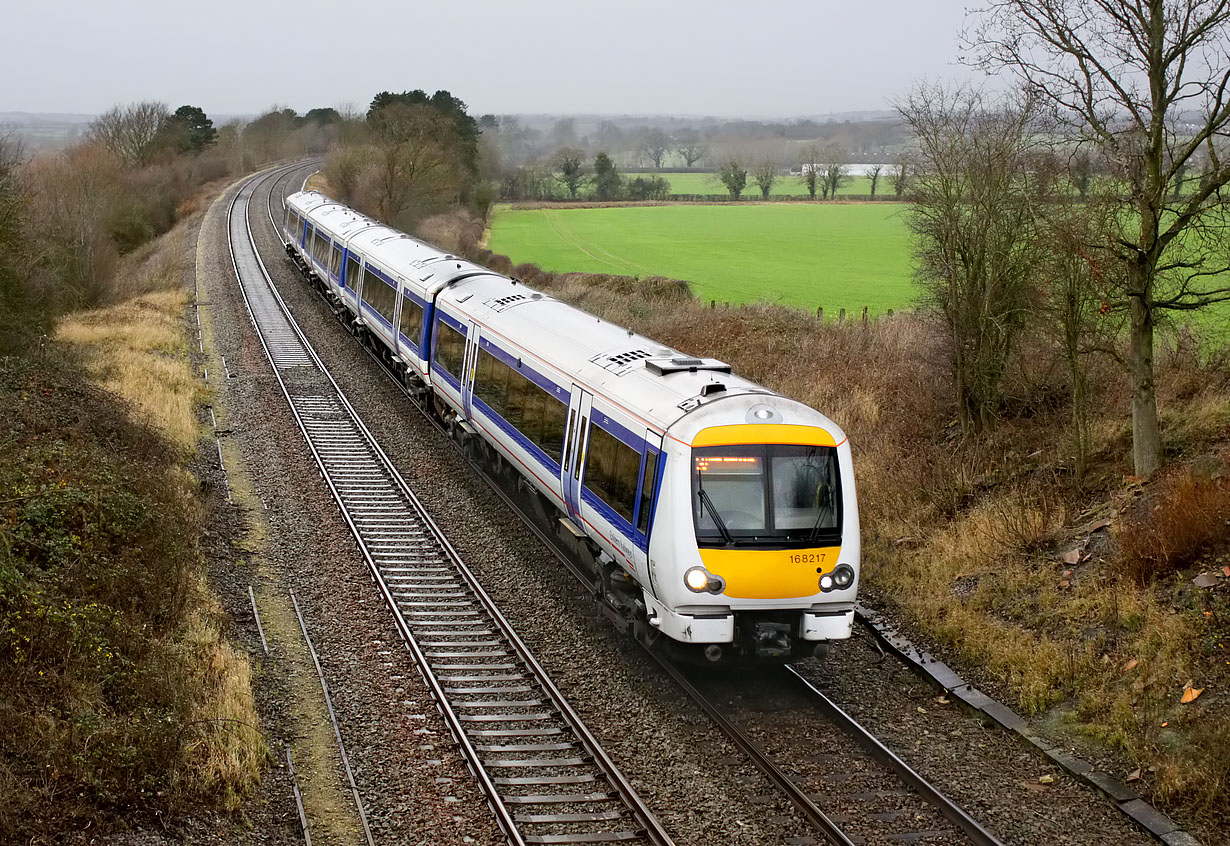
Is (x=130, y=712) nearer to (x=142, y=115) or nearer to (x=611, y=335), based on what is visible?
(x=611, y=335)

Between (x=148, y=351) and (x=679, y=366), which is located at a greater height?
(x=679, y=366)

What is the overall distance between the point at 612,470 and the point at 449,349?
7791 millimetres

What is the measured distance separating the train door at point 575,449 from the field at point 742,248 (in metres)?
20.2

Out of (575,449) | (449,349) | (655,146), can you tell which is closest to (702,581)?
(575,449)

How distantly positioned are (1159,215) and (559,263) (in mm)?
38157

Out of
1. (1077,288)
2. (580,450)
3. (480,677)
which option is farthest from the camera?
(1077,288)

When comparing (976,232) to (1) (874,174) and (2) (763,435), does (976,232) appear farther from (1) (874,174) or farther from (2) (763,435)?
(1) (874,174)

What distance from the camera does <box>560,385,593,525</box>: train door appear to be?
40.7 feet

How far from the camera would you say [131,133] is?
229 ft

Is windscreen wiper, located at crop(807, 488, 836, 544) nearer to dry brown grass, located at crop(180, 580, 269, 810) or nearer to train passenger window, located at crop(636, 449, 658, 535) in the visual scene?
train passenger window, located at crop(636, 449, 658, 535)

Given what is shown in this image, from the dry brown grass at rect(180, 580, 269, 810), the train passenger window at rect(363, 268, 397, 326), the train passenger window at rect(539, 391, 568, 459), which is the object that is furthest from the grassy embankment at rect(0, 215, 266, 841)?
the train passenger window at rect(363, 268, 397, 326)

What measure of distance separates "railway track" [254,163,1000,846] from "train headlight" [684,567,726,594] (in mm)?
Result: 1233

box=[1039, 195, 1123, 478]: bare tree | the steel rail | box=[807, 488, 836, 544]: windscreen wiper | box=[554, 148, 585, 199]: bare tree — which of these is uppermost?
box=[554, 148, 585, 199]: bare tree

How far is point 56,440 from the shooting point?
47.5 feet
